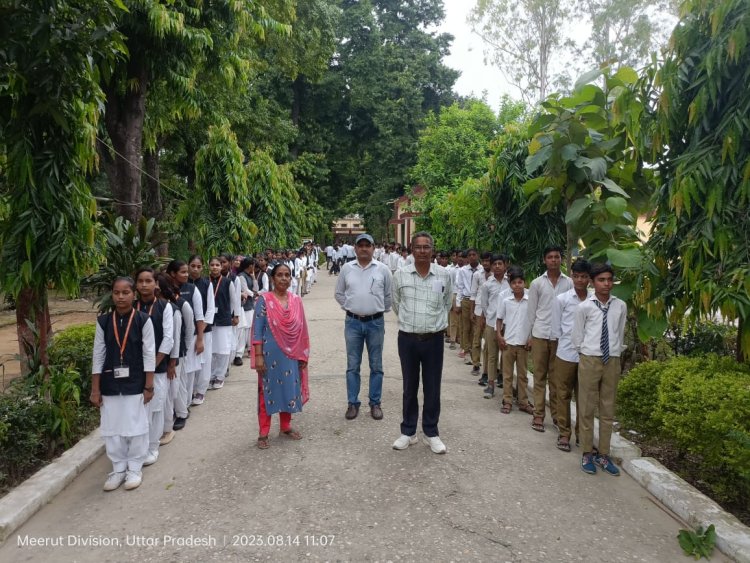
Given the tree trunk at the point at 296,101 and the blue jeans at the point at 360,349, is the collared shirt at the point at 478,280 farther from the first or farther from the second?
the tree trunk at the point at 296,101

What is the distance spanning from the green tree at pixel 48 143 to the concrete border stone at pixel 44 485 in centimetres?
92

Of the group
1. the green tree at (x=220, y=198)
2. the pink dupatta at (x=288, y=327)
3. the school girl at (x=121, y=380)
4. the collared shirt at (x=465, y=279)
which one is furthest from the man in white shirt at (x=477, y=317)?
the green tree at (x=220, y=198)

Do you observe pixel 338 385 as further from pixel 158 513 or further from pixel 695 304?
pixel 695 304

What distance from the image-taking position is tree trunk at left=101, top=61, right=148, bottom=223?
9359mm

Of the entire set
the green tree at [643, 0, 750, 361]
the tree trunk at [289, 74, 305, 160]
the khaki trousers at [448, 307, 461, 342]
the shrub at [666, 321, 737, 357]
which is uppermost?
the tree trunk at [289, 74, 305, 160]

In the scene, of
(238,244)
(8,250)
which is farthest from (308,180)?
(8,250)

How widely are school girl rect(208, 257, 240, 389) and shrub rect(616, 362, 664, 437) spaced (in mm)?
5020

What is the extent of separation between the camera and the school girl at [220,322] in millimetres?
7406

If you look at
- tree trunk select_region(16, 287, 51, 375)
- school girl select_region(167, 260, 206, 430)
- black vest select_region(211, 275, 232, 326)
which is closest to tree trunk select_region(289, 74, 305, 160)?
black vest select_region(211, 275, 232, 326)

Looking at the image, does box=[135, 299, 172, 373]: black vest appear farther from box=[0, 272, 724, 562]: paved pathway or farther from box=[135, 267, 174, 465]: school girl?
box=[0, 272, 724, 562]: paved pathway

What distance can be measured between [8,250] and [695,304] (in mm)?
5967

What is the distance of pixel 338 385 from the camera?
7430 millimetres

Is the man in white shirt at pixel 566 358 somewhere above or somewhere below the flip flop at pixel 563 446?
above

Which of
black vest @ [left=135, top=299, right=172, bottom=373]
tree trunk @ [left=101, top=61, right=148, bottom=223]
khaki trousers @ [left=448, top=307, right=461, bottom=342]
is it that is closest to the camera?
black vest @ [left=135, top=299, right=172, bottom=373]
